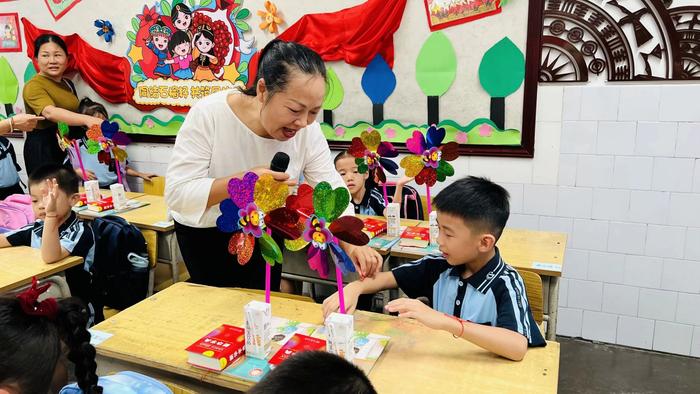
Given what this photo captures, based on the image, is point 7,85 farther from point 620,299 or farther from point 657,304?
point 657,304

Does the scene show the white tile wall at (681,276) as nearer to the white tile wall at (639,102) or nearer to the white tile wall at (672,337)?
the white tile wall at (672,337)

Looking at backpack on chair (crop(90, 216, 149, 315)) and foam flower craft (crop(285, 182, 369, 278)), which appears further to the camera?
backpack on chair (crop(90, 216, 149, 315))

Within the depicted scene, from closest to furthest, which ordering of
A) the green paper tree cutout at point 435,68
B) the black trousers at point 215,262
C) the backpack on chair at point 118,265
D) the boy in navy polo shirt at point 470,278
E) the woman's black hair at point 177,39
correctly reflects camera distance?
the boy in navy polo shirt at point 470,278 < the black trousers at point 215,262 < the backpack on chair at point 118,265 < the green paper tree cutout at point 435,68 < the woman's black hair at point 177,39

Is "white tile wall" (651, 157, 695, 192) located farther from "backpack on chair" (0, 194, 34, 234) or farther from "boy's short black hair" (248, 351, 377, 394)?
"backpack on chair" (0, 194, 34, 234)

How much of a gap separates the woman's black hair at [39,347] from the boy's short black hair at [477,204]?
1.07 m

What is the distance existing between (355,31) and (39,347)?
9.54ft

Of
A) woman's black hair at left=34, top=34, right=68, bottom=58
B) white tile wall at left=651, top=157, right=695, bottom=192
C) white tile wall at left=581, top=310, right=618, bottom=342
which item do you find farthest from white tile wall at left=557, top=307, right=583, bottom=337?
woman's black hair at left=34, top=34, right=68, bottom=58

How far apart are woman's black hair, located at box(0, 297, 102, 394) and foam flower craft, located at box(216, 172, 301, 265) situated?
1.36 ft

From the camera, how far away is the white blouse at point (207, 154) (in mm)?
1660

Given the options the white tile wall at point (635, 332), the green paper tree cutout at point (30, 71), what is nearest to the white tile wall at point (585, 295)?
the white tile wall at point (635, 332)

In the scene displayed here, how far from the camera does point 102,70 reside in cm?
464

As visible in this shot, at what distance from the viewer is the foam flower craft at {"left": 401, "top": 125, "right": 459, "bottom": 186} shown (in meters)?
2.54

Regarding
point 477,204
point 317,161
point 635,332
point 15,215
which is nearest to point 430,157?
point 317,161

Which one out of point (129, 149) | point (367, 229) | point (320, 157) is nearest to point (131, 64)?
point (129, 149)
